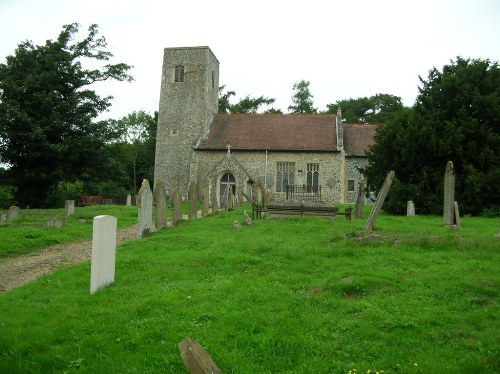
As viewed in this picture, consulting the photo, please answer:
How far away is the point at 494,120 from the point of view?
67.6 ft

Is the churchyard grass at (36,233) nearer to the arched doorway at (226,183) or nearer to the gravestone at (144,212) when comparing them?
the gravestone at (144,212)

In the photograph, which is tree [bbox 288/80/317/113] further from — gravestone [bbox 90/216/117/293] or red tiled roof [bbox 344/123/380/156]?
gravestone [bbox 90/216/117/293]

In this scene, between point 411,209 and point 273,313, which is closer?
point 273,313

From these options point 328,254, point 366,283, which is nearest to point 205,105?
point 328,254

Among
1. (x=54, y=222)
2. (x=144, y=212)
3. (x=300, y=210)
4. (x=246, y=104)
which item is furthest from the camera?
(x=246, y=104)

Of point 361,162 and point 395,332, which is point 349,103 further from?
point 395,332

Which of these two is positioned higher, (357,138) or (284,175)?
(357,138)

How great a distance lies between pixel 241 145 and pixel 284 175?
3891 mm

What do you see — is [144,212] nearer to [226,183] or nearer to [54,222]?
[54,222]

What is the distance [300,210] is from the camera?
1689 cm

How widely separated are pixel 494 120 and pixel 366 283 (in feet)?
55.9

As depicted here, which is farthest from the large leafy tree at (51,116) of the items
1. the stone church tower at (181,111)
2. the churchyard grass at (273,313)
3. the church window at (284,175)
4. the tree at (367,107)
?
the tree at (367,107)

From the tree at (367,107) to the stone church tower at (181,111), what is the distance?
21946mm

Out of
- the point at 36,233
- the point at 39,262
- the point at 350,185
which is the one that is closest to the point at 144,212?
the point at 36,233
